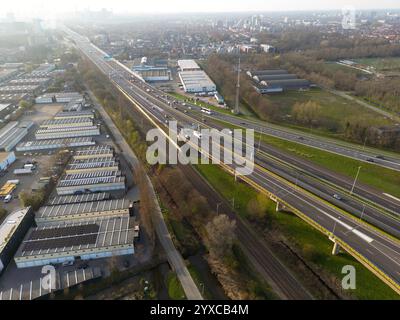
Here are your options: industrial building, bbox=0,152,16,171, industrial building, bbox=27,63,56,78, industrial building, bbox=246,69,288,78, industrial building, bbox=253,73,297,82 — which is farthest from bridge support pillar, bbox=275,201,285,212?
industrial building, bbox=27,63,56,78

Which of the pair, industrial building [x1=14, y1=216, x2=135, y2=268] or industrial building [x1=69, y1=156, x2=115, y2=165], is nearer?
industrial building [x1=14, y1=216, x2=135, y2=268]

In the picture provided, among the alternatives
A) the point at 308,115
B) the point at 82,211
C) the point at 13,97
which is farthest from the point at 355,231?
the point at 13,97

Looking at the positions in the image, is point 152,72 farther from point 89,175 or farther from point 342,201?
point 342,201

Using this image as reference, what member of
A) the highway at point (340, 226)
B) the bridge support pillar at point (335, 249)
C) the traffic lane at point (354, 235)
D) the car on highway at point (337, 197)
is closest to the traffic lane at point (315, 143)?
the car on highway at point (337, 197)

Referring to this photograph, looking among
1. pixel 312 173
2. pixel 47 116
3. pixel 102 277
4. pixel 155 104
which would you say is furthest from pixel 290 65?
pixel 102 277

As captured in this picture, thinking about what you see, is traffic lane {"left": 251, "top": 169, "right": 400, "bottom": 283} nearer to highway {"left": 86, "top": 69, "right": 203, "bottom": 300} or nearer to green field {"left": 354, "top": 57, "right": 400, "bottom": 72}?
highway {"left": 86, "top": 69, "right": 203, "bottom": 300}

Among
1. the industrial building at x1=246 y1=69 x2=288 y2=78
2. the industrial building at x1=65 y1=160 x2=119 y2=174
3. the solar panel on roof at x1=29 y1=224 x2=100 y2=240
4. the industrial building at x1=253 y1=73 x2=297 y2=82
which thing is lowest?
the solar panel on roof at x1=29 y1=224 x2=100 y2=240

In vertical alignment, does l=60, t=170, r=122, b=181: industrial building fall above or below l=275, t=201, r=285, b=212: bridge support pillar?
above

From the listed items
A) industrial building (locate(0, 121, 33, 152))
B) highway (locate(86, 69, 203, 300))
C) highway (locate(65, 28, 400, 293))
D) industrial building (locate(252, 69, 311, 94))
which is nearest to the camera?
highway (locate(65, 28, 400, 293))
